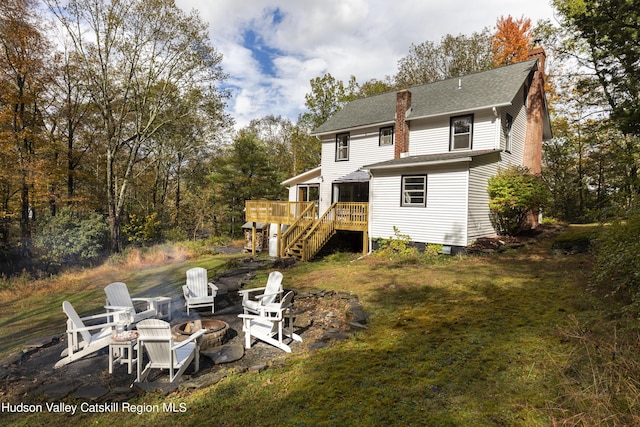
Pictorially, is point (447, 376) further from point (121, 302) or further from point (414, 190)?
point (414, 190)

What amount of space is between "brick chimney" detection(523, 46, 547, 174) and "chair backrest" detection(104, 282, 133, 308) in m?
18.1

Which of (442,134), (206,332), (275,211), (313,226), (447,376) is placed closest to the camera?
(447,376)

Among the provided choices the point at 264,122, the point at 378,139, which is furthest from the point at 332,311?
the point at 264,122

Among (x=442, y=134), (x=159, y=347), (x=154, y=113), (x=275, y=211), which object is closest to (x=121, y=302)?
(x=159, y=347)

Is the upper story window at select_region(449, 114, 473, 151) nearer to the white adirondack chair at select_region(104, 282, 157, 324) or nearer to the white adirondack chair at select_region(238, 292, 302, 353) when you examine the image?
the white adirondack chair at select_region(238, 292, 302, 353)

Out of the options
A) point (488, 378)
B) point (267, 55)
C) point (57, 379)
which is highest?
point (267, 55)

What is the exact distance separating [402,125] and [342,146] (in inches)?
160

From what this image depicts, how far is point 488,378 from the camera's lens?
3.77 meters

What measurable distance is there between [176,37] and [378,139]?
13087mm

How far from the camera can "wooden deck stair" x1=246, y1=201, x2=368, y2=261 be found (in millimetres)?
14441

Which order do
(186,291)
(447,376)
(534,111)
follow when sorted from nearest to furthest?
(447,376)
(186,291)
(534,111)

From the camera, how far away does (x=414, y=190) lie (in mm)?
13750

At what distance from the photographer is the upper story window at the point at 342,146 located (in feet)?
60.5

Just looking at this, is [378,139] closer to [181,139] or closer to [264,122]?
[181,139]
